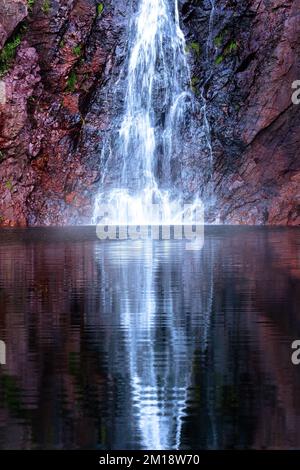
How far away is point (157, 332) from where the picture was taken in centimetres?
987

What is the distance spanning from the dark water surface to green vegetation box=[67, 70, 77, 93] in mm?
22825

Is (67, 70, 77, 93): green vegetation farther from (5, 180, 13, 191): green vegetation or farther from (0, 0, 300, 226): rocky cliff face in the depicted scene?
(5, 180, 13, 191): green vegetation

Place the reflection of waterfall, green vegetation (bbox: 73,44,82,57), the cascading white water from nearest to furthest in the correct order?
1. the reflection of waterfall
2. the cascading white water
3. green vegetation (bbox: 73,44,82,57)

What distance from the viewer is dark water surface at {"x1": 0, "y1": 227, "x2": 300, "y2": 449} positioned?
6.06 metres

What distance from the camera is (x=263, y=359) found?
8.30 m

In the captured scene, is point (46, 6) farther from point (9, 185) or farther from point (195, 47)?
point (9, 185)

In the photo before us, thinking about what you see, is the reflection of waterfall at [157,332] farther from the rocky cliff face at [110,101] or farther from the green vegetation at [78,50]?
the green vegetation at [78,50]

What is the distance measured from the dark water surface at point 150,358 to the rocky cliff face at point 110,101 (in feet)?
67.9

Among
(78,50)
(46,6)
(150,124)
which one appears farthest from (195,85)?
(46,6)

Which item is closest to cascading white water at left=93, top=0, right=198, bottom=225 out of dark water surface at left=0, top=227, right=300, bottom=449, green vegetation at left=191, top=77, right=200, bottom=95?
green vegetation at left=191, top=77, right=200, bottom=95

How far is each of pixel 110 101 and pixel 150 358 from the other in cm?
3224

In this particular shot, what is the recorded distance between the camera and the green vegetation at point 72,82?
39.3 m
